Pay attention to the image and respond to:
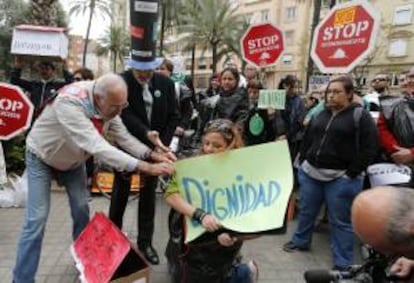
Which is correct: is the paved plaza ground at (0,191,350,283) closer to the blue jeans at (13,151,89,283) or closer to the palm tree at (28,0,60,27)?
the blue jeans at (13,151,89,283)

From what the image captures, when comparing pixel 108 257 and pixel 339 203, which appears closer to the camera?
pixel 108 257

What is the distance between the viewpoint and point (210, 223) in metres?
2.37

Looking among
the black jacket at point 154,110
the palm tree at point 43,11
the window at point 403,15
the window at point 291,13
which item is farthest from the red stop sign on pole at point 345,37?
the window at point 291,13

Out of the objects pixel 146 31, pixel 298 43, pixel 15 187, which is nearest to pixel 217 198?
pixel 146 31

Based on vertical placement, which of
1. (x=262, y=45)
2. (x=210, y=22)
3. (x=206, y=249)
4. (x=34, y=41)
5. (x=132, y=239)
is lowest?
(x=132, y=239)

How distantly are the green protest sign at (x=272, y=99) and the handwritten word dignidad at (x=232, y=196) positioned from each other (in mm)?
2564

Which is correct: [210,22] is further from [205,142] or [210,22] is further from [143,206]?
[205,142]

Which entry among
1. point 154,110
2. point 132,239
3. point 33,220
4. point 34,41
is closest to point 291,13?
point 34,41

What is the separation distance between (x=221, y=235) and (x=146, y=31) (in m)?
1.69

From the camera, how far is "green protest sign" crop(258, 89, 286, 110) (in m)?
4.88

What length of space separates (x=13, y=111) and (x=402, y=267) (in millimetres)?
3974

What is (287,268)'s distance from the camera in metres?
3.98

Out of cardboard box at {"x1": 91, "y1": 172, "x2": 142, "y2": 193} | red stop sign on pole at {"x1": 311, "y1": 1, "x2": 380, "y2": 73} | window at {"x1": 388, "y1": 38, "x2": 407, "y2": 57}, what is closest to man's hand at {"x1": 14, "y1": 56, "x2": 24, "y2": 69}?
cardboard box at {"x1": 91, "y1": 172, "x2": 142, "y2": 193}

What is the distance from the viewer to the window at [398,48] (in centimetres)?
3581
